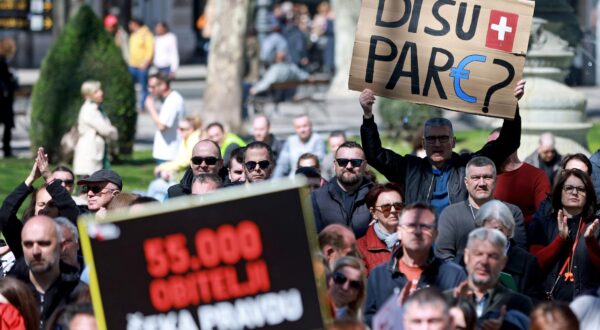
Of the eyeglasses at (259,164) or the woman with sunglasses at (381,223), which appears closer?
the woman with sunglasses at (381,223)

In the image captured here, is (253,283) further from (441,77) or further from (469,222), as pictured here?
(441,77)

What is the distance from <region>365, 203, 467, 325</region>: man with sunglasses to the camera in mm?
8453

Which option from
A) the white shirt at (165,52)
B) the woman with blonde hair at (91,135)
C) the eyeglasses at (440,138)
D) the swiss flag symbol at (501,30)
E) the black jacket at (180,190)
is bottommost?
the white shirt at (165,52)

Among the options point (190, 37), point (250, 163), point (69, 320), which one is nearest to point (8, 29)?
point (190, 37)

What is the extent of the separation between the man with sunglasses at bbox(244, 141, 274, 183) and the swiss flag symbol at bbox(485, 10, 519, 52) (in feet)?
5.64

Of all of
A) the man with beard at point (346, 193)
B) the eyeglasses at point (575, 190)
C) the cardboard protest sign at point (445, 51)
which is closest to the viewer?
the eyeglasses at point (575, 190)

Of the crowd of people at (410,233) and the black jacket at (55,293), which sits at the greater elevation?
the crowd of people at (410,233)

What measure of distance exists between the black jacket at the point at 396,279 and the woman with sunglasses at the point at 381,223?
144 centimetres

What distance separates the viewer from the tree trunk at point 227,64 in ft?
75.8

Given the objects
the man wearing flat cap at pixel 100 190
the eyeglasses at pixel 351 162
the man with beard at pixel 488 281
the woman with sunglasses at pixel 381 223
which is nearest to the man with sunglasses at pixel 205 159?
the man wearing flat cap at pixel 100 190

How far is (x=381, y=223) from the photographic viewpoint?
10438 millimetres

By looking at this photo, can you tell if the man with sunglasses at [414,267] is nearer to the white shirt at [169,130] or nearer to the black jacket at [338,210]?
the black jacket at [338,210]

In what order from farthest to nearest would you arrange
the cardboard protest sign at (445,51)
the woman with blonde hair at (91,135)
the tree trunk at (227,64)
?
the tree trunk at (227,64)
the woman with blonde hair at (91,135)
the cardboard protest sign at (445,51)

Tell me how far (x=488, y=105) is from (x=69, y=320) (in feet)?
14.1
